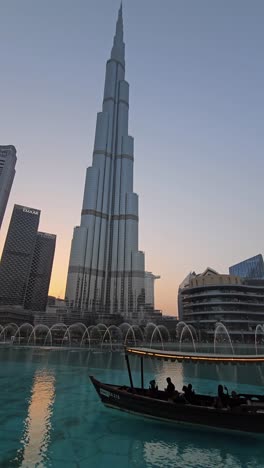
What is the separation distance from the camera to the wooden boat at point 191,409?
1580 centimetres

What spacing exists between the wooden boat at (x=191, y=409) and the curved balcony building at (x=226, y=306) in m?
102

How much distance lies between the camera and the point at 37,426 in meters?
17.1

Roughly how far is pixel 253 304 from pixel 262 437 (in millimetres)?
113949

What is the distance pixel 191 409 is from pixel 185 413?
0.49m

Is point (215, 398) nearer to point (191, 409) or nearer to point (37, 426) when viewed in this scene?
point (191, 409)

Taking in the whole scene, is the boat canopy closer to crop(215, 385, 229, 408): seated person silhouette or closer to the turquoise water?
crop(215, 385, 229, 408): seated person silhouette

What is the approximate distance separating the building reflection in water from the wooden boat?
426cm

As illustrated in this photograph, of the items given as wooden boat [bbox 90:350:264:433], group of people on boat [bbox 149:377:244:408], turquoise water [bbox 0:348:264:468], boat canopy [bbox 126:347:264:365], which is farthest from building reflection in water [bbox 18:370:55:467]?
group of people on boat [bbox 149:377:244:408]

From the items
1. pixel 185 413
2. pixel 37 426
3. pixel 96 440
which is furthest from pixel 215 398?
pixel 37 426

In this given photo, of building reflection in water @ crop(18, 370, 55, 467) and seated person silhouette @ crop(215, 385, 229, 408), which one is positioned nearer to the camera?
building reflection in water @ crop(18, 370, 55, 467)

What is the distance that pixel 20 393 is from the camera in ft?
82.4

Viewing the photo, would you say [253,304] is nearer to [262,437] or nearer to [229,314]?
[229,314]

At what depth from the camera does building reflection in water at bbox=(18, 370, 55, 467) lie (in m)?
13.4

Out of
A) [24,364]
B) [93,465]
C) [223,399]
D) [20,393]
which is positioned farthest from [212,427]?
[24,364]
